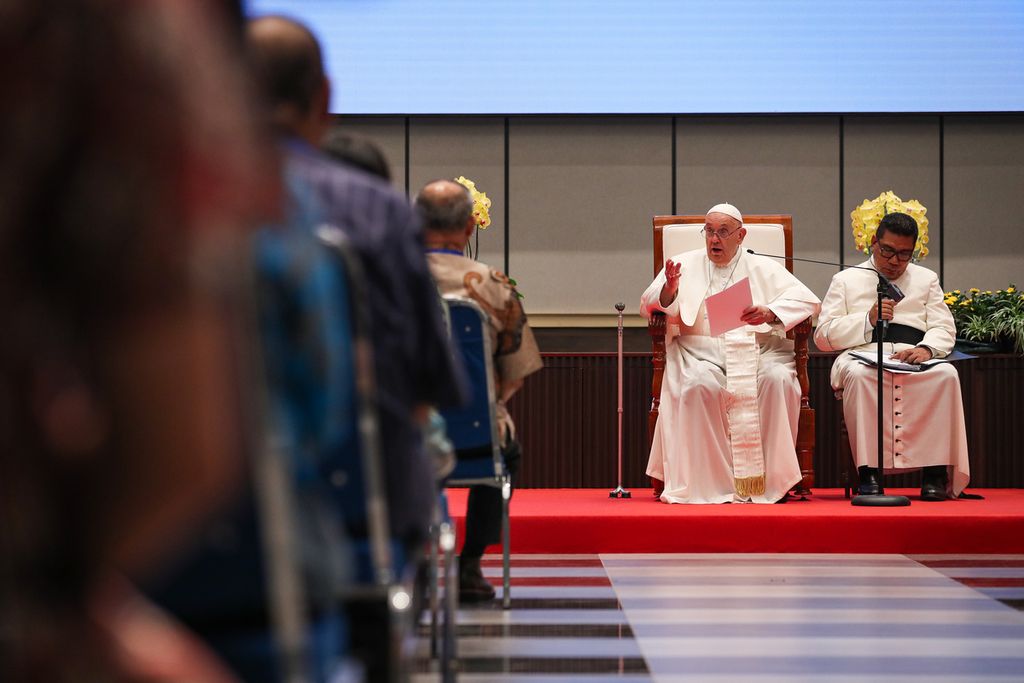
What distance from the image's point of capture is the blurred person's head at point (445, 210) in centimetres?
292

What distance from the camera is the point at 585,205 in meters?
8.95

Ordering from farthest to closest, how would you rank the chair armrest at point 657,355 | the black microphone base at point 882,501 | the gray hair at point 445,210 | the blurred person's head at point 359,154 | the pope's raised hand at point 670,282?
1. the chair armrest at point 657,355
2. the pope's raised hand at point 670,282
3. the black microphone base at point 882,501
4. the gray hair at point 445,210
5. the blurred person's head at point 359,154

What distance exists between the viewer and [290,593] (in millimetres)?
843

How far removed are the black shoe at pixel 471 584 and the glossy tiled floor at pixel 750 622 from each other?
9cm

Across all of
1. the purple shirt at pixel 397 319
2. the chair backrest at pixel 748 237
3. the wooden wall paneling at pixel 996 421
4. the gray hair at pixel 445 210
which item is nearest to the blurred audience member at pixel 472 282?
the gray hair at pixel 445 210

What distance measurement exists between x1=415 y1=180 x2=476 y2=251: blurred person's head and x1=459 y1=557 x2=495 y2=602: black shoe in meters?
0.96

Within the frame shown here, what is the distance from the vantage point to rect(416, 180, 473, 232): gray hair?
2918 mm

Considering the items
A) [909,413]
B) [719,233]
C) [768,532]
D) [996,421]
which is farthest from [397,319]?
[996,421]

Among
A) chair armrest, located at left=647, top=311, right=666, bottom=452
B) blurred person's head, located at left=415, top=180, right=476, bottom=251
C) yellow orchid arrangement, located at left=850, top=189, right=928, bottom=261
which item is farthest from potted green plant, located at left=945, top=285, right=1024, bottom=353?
blurred person's head, located at left=415, top=180, right=476, bottom=251

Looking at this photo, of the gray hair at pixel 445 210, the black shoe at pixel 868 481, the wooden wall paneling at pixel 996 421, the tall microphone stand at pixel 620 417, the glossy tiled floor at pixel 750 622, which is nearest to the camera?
the glossy tiled floor at pixel 750 622

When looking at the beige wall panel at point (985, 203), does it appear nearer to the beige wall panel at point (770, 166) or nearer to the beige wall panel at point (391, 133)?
the beige wall panel at point (770, 166)

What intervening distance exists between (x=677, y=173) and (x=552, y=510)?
4.79 meters

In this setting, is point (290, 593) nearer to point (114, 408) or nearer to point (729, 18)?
point (114, 408)

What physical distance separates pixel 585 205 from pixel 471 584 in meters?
5.90
